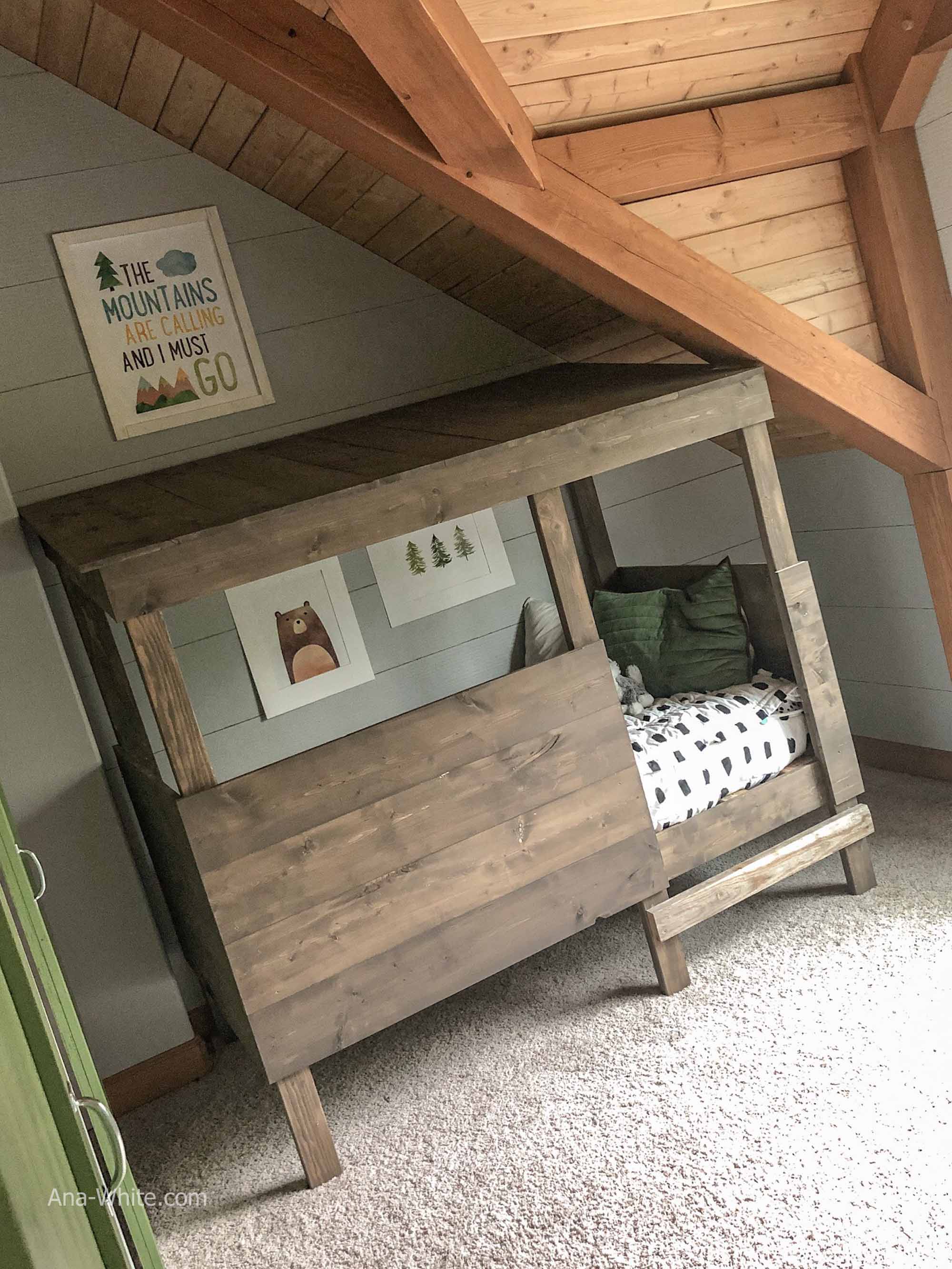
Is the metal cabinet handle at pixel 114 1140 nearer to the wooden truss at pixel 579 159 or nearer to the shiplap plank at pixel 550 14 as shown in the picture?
the wooden truss at pixel 579 159

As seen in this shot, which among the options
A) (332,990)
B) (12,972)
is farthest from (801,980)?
(12,972)

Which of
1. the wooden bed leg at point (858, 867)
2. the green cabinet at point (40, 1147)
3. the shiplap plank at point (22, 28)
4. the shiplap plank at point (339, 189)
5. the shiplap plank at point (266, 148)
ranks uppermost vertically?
the shiplap plank at point (22, 28)

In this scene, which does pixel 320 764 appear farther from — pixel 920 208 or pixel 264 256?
pixel 920 208

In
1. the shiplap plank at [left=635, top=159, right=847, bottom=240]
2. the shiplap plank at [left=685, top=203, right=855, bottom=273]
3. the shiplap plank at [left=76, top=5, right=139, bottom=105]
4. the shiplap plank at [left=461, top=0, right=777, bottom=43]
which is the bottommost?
the shiplap plank at [left=685, top=203, right=855, bottom=273]

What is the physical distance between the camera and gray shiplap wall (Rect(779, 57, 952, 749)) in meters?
2.91

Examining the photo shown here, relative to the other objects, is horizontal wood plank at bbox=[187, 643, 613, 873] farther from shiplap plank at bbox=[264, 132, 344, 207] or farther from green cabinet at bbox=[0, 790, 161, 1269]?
shiplap plank at bbox=[264, 132, 344, 207]

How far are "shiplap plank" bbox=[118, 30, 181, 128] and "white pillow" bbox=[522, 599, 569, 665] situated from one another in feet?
5.29

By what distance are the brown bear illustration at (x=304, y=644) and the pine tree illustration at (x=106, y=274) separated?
0.92 m

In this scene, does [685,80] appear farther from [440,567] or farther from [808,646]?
[440,567]

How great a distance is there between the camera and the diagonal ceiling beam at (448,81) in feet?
5.48

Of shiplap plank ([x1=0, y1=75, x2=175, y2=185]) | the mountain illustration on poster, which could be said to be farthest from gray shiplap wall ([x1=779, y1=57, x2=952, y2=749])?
shiplap plank ([x1=0, y1=75, x2=175, y2=185])

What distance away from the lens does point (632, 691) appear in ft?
9.34

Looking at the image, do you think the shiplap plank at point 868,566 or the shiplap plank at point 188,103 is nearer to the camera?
the shiplap plank at point 188,103

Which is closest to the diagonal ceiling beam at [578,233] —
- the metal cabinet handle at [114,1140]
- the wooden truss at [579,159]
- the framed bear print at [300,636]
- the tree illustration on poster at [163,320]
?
the wooden truss at [579,159]
